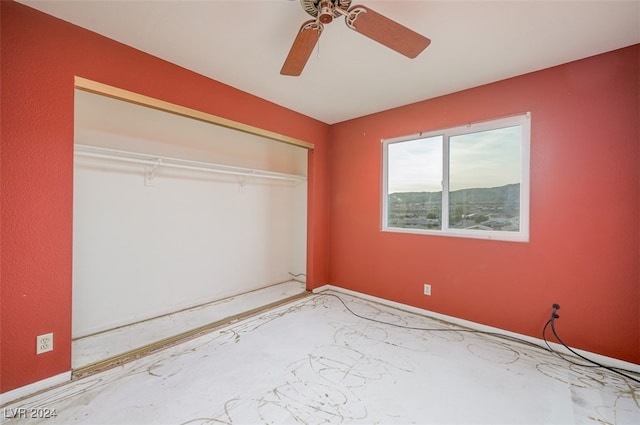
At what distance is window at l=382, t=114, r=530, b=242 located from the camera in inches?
99.3

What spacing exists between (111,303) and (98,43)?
2248mm

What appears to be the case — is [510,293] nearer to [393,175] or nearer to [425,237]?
[425,237]

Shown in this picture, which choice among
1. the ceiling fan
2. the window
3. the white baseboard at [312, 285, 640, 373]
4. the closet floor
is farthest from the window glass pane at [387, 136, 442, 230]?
the closet floor

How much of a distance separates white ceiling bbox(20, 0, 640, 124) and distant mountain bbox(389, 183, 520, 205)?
3.47ft

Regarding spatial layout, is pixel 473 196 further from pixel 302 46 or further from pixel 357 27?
pixel 302 46

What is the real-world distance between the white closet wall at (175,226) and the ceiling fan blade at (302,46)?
1889mm

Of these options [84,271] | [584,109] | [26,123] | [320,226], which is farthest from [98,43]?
[584,109]

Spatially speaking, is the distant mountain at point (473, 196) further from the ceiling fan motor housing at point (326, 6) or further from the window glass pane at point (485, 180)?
the ceiling fan motor housing at point (326, 6)

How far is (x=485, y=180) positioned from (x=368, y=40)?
5.88 ft

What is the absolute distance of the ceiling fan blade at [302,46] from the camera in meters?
1.49

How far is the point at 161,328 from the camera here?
2.58 metres

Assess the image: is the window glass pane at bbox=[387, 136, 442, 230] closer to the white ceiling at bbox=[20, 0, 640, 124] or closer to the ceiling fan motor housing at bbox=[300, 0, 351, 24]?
the white ceiling at bbox=[20, 0, 640, 124]

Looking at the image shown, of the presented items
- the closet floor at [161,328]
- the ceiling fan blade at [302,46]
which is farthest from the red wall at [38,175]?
the ceiling fan blade at [302,46]

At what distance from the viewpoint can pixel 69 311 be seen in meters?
1.84
